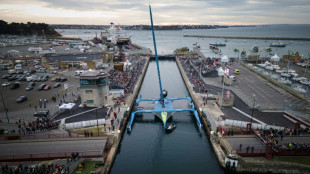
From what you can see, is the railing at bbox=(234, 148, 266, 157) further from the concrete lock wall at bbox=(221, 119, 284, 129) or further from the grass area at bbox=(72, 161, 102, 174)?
the grass area at bbox=(72, 161, 102, 174)

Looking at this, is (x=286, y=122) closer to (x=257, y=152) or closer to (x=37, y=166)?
(x=257, y=152)

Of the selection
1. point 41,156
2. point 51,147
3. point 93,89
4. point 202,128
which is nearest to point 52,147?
point 51,147

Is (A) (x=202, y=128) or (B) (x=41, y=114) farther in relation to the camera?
(A) (x=202, y=128)

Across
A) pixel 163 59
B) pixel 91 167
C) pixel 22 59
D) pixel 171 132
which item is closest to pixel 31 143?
pixel 91 167

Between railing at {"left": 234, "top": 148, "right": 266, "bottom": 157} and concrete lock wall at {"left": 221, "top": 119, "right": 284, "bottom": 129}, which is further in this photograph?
concrete lock wall at {"left": 221, "top": 119, "right": 284, "bottom": 129}

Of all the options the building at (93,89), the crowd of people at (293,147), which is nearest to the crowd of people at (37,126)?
the building at (93,89)

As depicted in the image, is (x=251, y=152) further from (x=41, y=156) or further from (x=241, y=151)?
(x=41, y=156)

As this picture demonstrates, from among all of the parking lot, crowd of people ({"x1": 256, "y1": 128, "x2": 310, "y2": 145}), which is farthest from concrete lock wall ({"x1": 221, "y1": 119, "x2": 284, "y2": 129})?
the parking lot
